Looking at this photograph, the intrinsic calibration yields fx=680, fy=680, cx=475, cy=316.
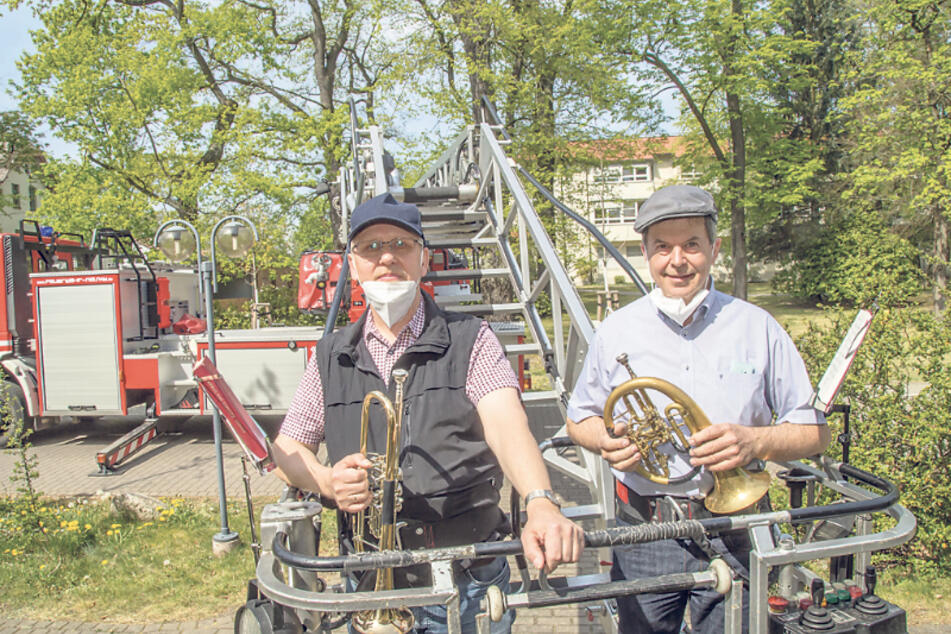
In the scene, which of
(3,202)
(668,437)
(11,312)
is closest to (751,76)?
(11,312)

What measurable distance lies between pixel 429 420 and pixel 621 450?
1.81 ft

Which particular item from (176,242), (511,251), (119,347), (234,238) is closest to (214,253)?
(234,238)

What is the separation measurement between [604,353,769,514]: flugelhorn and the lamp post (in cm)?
388

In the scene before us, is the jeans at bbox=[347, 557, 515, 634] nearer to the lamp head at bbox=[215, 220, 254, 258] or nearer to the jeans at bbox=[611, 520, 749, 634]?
the jeans at bbox=[611, 520, 749, 634]

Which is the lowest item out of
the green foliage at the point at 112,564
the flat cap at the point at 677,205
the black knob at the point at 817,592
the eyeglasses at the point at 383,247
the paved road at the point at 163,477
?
the paved road at the point at 163,477

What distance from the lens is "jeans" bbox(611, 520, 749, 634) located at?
1.96 meters

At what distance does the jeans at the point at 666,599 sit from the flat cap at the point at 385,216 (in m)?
1.18

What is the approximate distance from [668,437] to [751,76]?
19414mm

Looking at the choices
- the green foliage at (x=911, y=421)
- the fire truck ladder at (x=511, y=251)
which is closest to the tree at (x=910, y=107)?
the fire truck ladder at (x=511, y=251)

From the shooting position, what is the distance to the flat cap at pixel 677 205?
6.43 ft

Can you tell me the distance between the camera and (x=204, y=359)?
175 cm

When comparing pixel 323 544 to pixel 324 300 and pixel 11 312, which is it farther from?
pixel 11 312

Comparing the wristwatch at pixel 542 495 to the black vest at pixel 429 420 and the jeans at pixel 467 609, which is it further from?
the jeans at pixel 467 609

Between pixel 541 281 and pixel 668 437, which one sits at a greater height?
pixel 541 281
